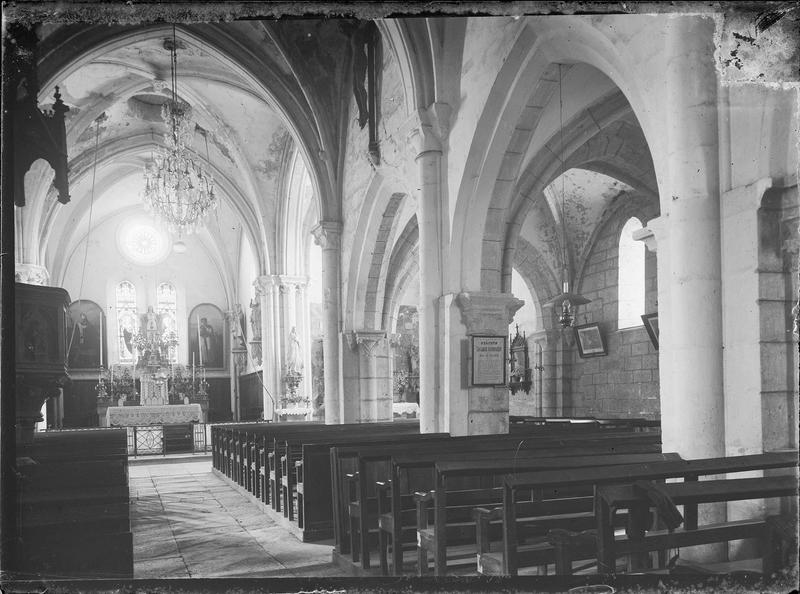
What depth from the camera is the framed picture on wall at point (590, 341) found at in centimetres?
1742

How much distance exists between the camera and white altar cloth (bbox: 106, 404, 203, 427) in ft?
69.5

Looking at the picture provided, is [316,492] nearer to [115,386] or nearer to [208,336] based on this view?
[115,386]

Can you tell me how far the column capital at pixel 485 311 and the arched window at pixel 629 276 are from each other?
25.2 ft

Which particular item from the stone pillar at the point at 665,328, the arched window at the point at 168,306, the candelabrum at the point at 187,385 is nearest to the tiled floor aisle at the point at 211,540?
the stone pillar at the point at 665,328

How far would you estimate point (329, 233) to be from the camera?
15633 mm

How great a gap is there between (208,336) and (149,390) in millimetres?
6673

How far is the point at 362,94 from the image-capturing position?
13.3 metres

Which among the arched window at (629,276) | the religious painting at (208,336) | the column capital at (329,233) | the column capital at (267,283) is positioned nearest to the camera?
the column capital at (329,233)

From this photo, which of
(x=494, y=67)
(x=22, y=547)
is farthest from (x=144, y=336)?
(x=22, y=547)

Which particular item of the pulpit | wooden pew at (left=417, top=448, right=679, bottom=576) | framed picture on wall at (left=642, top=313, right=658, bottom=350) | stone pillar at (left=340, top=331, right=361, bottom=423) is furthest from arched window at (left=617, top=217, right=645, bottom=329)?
the pulpit

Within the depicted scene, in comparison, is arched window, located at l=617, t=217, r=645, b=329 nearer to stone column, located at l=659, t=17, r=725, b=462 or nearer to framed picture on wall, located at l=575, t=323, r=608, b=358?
framed picture on wall, located at l=575, t=323, r=608, b=358

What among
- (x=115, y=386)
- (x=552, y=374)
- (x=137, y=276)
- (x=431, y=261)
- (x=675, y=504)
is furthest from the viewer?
(x=137, y=276)

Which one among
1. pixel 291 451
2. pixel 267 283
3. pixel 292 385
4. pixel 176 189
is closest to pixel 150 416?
pixel 292 385

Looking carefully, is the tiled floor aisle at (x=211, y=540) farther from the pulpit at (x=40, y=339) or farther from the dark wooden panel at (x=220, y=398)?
the dark wooden panel at (x=220, y=398)
